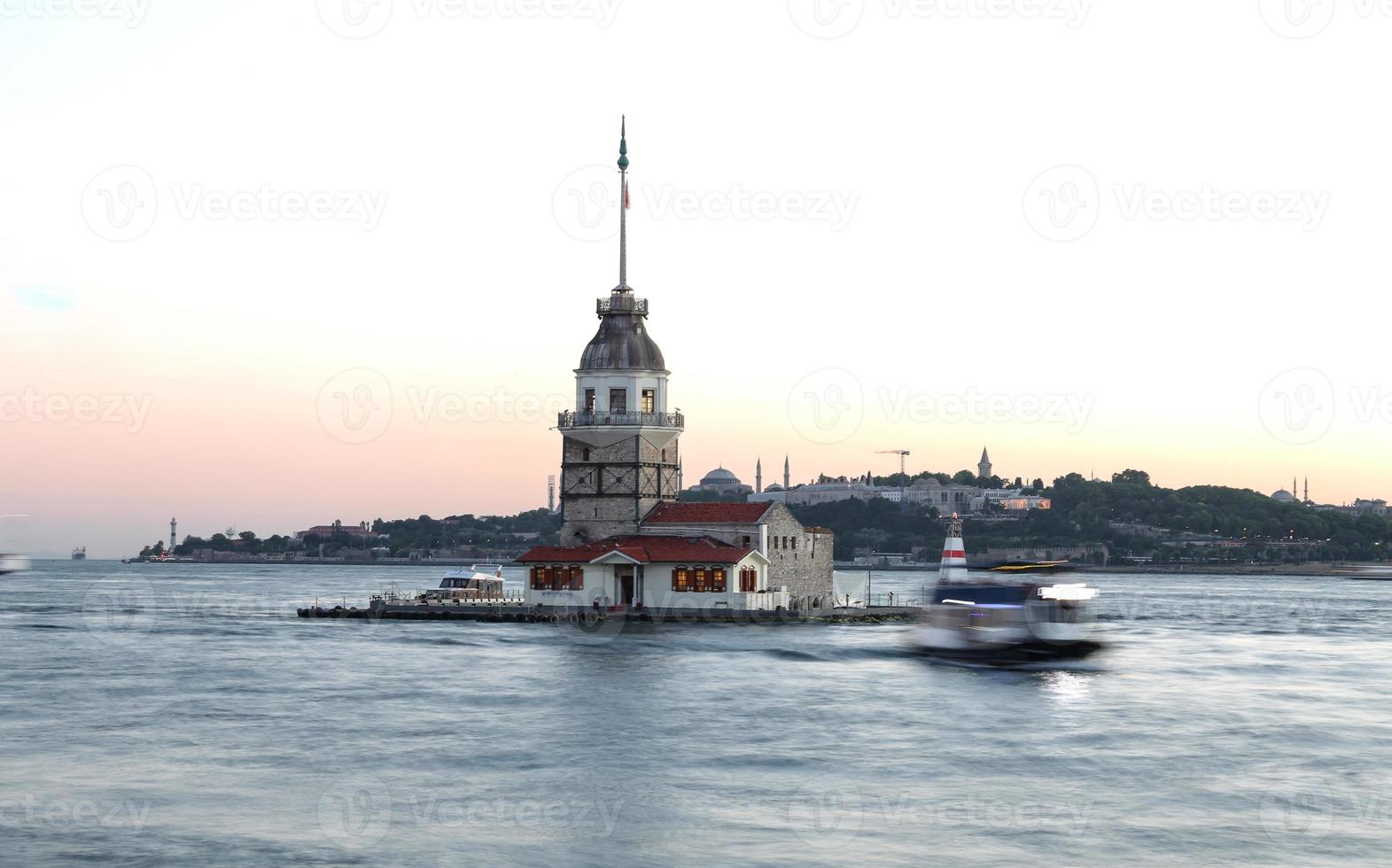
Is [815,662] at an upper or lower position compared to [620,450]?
lower

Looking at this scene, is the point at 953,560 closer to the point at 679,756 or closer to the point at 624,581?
the point at 624,581

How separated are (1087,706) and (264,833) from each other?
3292 cm

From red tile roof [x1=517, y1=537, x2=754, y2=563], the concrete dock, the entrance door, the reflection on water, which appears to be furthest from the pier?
the reflection on water

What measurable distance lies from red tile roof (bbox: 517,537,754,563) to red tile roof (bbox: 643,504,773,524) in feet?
4.46

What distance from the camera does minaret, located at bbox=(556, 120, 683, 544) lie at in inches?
3563

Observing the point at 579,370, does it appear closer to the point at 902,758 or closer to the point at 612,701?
the point at 612,701

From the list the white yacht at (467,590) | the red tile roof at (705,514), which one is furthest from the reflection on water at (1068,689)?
the white yacht at (467,590)

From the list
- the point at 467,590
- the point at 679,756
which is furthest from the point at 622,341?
the point at 679,756

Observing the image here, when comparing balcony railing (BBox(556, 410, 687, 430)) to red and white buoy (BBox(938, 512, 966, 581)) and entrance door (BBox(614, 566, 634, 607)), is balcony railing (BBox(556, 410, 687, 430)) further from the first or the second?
red and white buoy (BBox(938, 512, 966, 581))

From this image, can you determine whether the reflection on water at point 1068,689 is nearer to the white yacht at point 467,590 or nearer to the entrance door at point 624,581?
the entrance door at point 624,581

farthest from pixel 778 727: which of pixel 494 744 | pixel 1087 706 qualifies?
pixel 1087 706

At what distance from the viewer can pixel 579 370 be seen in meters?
92.6

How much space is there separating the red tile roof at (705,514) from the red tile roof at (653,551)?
1359 mm

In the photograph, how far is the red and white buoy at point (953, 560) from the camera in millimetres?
79188
